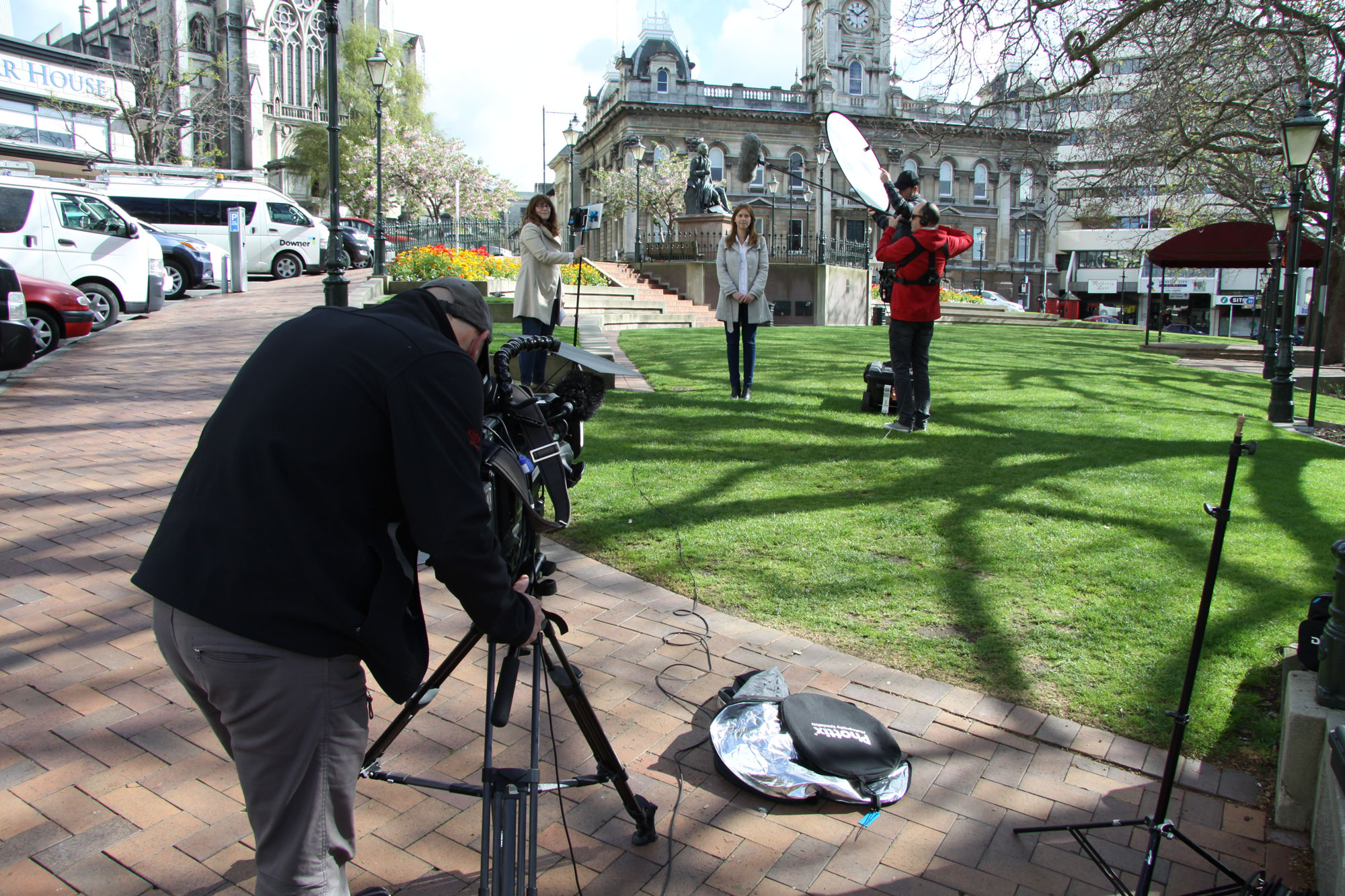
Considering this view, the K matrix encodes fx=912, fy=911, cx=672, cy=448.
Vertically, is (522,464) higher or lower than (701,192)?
lower

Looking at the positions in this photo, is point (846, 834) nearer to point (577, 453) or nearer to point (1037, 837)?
point (1037, 837)

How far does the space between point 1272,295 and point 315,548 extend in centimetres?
2728

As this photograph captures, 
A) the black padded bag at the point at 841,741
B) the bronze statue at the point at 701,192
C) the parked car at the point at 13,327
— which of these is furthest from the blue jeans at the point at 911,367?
the bronze statue at the point at 701,192

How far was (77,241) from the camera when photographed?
45.8 feet

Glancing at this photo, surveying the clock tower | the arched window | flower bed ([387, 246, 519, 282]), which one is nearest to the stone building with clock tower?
the clock tower

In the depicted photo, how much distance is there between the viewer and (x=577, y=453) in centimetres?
266

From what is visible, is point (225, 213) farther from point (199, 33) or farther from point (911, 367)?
point (199, 33)

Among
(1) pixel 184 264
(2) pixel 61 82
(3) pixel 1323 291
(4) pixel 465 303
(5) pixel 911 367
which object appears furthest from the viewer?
(2) pixel 61 82

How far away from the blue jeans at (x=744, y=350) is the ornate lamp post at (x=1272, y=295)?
11028 millimetres

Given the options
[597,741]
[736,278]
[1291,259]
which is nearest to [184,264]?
[736,278]

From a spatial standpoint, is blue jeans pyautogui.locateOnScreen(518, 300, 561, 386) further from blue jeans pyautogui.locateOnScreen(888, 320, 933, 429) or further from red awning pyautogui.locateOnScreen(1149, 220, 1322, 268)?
red awning pyautogui.locateOnScreen(1149, 220, 1322, 268)

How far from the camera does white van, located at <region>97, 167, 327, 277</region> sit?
954 inches

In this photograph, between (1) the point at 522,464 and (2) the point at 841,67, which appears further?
(2) the point at 841,67

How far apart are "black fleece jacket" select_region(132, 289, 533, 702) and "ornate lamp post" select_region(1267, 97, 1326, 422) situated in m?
11.8
